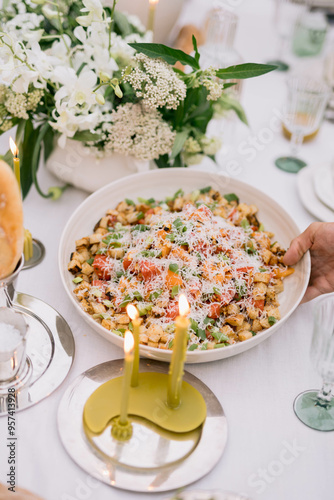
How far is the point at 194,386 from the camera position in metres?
0.98

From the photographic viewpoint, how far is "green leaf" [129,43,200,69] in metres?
1.25

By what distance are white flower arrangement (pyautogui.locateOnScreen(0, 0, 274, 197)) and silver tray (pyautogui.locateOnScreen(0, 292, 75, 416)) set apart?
0.46 meters

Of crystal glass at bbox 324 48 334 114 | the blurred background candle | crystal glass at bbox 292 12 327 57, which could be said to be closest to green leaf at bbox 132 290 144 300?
the blurred background candle

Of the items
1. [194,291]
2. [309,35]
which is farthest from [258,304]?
[309,35]

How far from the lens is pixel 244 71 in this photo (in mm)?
1269

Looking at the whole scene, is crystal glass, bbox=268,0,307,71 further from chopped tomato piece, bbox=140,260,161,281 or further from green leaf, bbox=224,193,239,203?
chopped tomato piece, bbox=140,260,161,281

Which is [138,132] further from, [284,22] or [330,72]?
[284,22]

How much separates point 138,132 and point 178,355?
2.57 feet

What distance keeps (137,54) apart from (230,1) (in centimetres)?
163

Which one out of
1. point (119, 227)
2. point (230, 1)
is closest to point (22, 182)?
point (119, 227)

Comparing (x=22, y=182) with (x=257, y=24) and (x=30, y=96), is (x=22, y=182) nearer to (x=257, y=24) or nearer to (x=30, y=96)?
(x=30, y=96)

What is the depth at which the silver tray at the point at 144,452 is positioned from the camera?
82cm

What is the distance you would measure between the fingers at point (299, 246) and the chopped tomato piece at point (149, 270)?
1.14ft

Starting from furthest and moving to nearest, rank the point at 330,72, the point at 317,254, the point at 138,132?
the point at 330,72 → the point at 138,132 → the point at 317,254
